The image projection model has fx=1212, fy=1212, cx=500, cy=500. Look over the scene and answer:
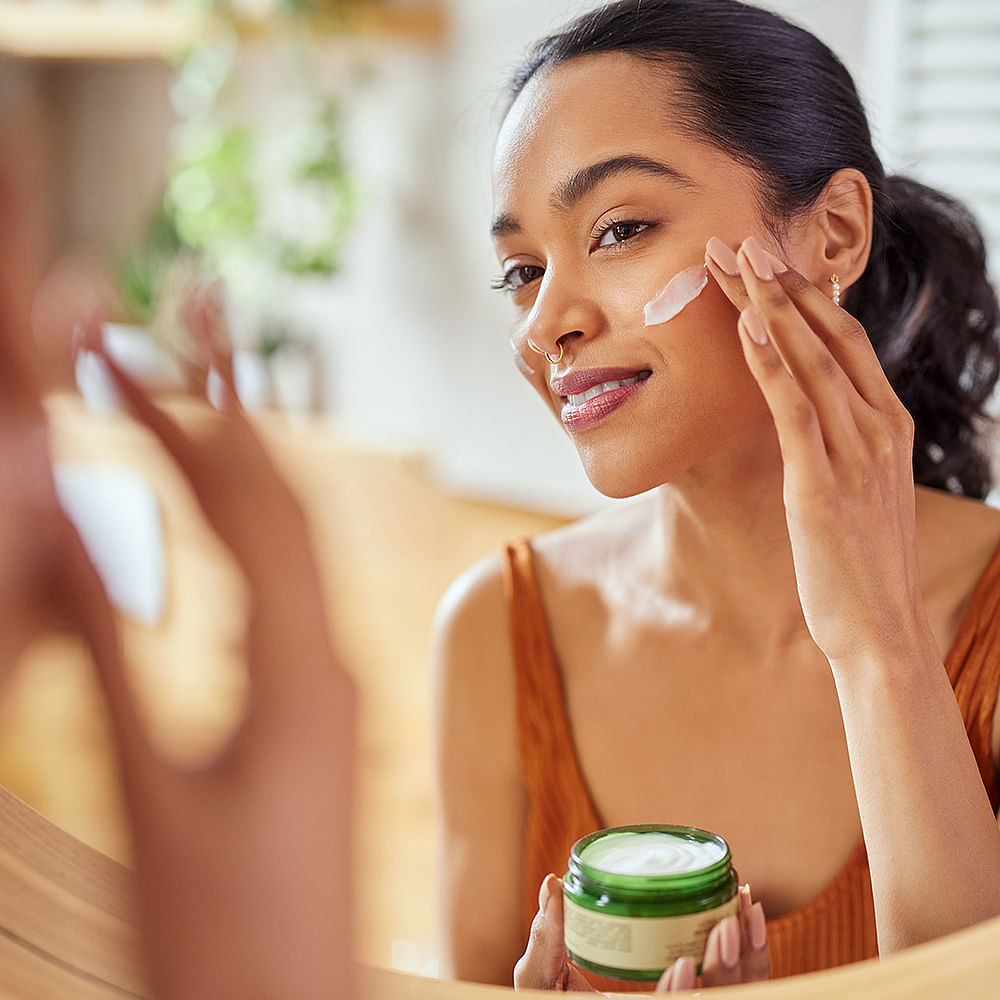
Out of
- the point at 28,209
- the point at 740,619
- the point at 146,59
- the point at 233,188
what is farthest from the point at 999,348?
the point at 146,59

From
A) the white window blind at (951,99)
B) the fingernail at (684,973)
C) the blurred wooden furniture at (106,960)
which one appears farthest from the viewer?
the white window blind at (951,99)

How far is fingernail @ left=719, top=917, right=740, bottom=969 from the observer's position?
51 cm

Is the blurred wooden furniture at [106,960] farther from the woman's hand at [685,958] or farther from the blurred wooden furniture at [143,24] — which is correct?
Result: the blurred wooden furniture at [143,24]

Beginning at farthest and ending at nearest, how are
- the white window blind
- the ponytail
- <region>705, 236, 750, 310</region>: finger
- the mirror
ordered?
the mirror
the white window blind
the ponytail
<region>705, 236, 750, 310</region>: finger

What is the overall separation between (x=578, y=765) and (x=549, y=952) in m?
0.38

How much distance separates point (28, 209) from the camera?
0.26m

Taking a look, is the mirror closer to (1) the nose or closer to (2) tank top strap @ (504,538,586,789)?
(2) tank top strap @ (504,538,586,789)

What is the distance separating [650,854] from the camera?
55 centimetres

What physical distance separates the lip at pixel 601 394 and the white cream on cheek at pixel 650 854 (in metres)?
0.31

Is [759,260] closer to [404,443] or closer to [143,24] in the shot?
[404,443]

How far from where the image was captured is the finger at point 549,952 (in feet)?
1.91

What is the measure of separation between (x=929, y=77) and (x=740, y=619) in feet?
2.97

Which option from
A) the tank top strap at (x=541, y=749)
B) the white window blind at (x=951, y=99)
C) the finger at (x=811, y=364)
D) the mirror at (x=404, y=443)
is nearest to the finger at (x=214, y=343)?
the finger at (x=811, y=364)

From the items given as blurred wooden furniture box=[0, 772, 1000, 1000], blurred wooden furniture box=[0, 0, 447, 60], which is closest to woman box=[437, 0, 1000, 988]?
blurred wooden furniture box=[0, 772, 1000, 1000]
